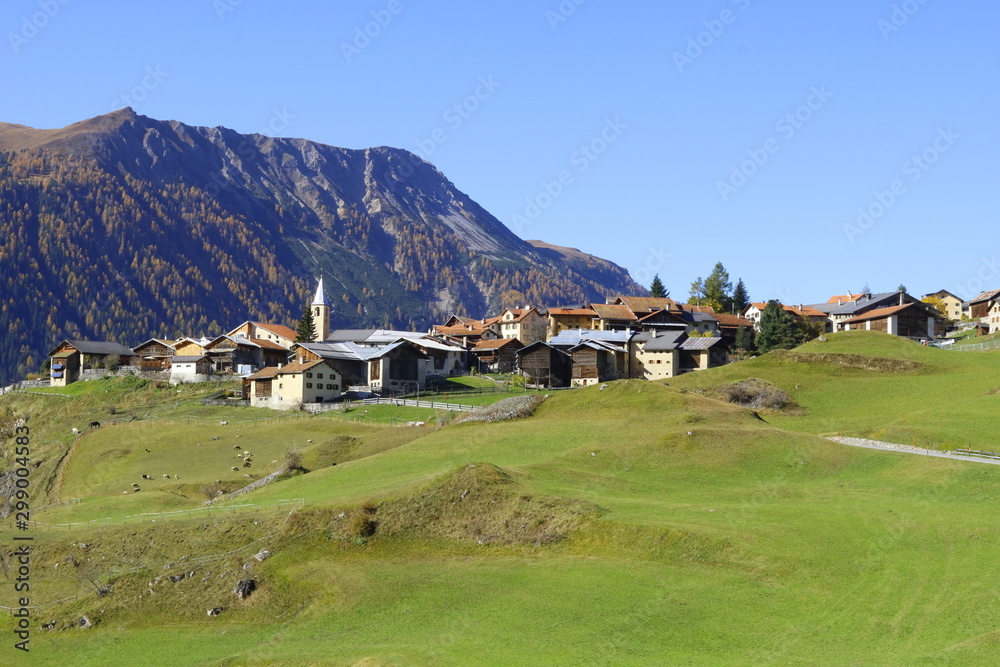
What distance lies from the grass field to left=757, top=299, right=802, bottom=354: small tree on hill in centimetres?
5277

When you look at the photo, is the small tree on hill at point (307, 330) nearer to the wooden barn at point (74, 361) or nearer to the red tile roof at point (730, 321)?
the wooden barn at point (74, 361)

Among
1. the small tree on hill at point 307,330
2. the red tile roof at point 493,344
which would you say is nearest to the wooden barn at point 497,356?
the red tile roof at point 493,344

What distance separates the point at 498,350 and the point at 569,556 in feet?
329

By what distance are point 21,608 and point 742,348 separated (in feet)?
384

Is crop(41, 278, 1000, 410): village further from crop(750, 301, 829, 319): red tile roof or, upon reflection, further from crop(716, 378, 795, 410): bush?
crop(716, 378, 795, 410): bush

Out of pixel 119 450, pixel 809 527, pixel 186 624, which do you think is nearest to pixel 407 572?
pixel 186 624

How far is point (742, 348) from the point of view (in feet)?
481

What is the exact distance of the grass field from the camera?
3534 cm

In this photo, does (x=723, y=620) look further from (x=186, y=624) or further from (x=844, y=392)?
→ (x=844, y=392)

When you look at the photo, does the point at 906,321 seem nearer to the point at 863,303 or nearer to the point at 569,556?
the point at 863,303

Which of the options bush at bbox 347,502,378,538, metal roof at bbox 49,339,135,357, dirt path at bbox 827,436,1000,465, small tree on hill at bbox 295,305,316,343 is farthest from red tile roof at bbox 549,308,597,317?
bush at bbox 347,502,378,538

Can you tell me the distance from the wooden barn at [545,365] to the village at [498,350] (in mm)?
147

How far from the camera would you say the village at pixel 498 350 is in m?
121

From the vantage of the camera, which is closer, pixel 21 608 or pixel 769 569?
pixel 769 569
